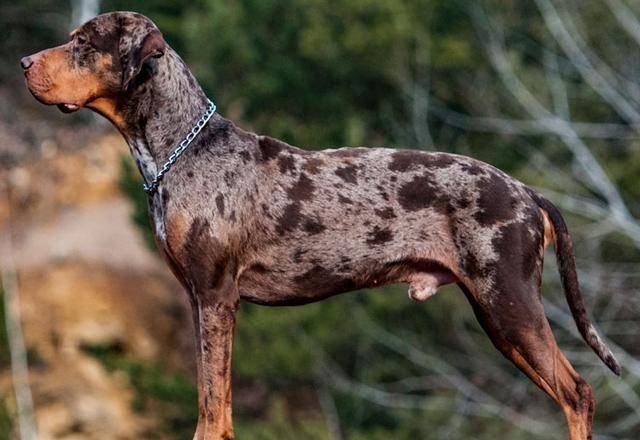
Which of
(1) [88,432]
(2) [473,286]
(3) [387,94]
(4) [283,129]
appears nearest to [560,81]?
(3) [387,94]

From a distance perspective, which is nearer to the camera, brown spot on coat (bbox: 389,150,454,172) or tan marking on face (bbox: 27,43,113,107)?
tan marking on face (bbox: 27,43,113,107)

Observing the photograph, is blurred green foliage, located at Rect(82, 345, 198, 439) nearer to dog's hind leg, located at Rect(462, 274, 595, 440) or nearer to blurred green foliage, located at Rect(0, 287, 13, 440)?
blurred green foliage, located at Rect(0, 287, 13, 440)

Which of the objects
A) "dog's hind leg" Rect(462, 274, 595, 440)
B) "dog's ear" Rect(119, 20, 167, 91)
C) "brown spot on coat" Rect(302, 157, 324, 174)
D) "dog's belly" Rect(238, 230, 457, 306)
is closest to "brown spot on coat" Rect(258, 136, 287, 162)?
"brown spot on coat" Rect(302, 157, 324, 174)

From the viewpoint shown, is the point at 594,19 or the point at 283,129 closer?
the point at 283,129

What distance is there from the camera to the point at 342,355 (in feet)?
96.0

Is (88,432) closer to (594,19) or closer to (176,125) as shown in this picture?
(594,19)

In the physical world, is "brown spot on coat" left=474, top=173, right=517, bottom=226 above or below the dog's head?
below

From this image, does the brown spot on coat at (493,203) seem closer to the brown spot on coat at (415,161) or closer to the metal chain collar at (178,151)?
the brown spot on coat at (415,161)

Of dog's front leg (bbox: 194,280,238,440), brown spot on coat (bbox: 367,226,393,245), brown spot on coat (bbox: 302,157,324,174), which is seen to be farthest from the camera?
brown spot on coat (bbox: 302,157,324,174)

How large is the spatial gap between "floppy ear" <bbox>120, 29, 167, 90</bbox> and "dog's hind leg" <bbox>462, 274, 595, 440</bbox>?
6.38 ft

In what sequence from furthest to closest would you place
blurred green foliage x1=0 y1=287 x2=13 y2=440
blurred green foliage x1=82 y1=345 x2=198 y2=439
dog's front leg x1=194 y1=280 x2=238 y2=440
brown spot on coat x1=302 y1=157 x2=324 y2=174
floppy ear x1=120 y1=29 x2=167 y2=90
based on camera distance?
blurred green foliage x1=82 y1=345 x2=198 y2=439 < blurred green foliage x1=0 y1=287 x2=13 y2=440 < brown spot on coat x1=302 y1=157 x2=324 y2=174 < dog's front leg x1=194 y1=280 x2=238 y2=440 < floppy ear x1=120 y1=29 x2=167 y2=90

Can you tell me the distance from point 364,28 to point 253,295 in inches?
819

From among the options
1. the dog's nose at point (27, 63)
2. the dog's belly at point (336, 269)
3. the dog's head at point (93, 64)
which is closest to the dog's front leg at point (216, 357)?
the dog's belly at point (336, 269)

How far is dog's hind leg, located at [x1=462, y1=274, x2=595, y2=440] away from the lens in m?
7.55
